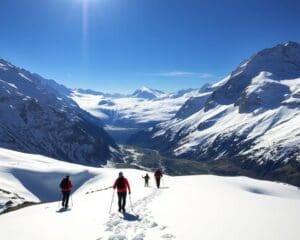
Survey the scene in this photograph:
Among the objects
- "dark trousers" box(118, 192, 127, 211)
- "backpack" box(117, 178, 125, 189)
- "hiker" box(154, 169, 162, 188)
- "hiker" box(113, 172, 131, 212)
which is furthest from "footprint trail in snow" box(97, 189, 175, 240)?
"hiker" box(154, 169, 162, 188)

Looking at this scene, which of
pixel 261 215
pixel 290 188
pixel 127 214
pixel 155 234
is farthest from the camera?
pixel 290 188

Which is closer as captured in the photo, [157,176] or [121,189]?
[121,189]

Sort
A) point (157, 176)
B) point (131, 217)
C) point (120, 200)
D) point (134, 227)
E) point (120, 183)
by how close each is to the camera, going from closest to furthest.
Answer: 1. point (134, 227)
2. point (131, 217)
3. point (120, 200)
4. point (120, 183)
5. point (157, 176)

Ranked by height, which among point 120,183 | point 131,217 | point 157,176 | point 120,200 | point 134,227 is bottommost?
point 134,227

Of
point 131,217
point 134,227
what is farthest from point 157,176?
point 134,227

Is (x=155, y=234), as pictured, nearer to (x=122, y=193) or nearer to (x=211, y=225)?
(x=211, y=225)

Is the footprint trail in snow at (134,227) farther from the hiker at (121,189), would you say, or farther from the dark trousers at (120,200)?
the hiker at (121,189)

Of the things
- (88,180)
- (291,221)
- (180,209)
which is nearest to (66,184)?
(180,209)

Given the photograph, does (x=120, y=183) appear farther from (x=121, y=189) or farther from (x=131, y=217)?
(x=131, y=217)

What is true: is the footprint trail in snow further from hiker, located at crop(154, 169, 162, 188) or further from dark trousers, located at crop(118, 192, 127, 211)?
hiker, located at crop(154, 169, 162, 188)
